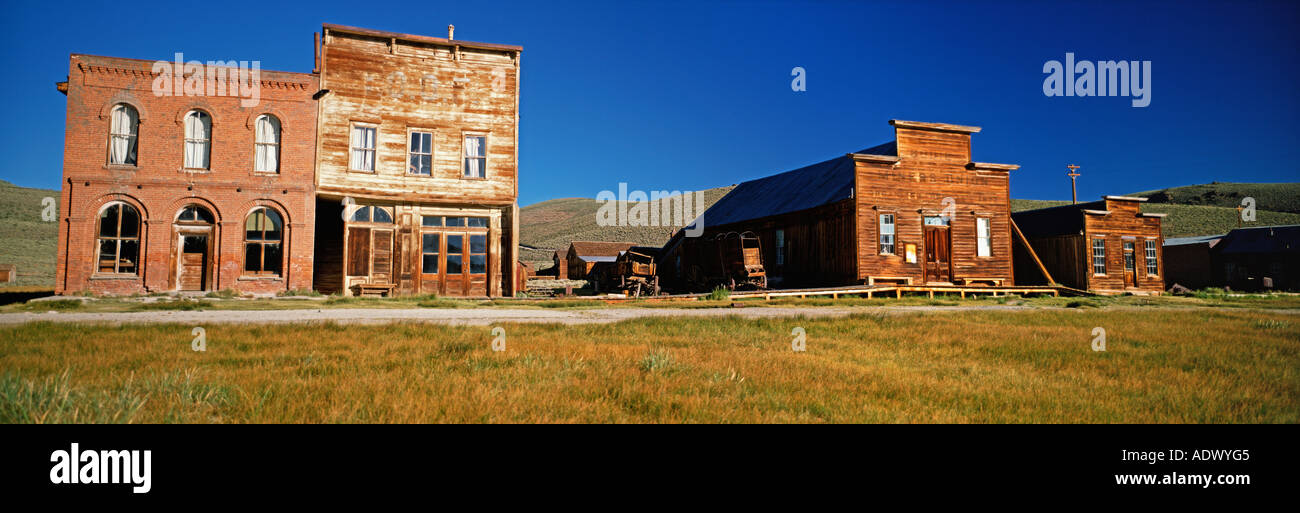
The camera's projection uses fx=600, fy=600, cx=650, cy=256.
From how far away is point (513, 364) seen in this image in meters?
5.96

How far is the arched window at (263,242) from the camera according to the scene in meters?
20.5

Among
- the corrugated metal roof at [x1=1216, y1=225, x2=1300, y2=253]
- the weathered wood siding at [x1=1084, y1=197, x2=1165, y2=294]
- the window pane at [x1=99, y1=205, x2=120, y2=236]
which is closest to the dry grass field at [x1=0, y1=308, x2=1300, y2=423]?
the window pane at [x1=99, y1=205, x2=120, y2=236]

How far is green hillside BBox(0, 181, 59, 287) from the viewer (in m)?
36.3

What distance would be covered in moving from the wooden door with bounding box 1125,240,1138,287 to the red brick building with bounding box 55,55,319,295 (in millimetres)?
39774

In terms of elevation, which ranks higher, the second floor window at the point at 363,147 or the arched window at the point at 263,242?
the second floor window at the point at 363,147

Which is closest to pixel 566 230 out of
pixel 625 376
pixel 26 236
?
pixel 26 236

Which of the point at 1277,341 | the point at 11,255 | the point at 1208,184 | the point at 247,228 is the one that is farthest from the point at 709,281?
the point at 1208,184

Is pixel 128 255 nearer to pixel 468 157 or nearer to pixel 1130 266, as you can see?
pixel 468 157

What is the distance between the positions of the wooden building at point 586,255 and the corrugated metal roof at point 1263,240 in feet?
160

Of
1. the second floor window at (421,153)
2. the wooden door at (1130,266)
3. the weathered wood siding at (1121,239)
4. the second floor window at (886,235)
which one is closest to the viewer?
the second floor window at (421,153)

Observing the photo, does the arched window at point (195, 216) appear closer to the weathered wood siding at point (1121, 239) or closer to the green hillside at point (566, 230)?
the weathered wood siding at point (1121, 239)

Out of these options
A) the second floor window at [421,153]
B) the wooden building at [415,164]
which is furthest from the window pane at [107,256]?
the second floor window at [421,153]
